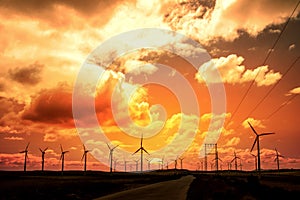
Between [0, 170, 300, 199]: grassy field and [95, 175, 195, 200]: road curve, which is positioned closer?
[0, 170, 300, 199]: grassy field

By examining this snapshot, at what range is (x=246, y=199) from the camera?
44125 millimetres

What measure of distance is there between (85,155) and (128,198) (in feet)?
468

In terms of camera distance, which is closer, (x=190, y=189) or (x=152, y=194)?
(x=152, y=194)

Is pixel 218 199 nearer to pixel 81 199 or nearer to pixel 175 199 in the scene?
pixel 175 199

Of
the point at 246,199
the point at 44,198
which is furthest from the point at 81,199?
the point at 246,199

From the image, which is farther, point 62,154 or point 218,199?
point 62,154

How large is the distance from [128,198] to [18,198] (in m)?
16.6

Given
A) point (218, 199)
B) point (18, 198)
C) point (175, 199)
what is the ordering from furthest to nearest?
point (18, 198) → point (175, 199) → point (218, 199)

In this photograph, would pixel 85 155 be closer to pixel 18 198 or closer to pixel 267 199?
pixel 18 198

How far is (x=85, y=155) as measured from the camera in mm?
194250

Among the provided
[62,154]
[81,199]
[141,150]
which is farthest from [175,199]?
[62,154]

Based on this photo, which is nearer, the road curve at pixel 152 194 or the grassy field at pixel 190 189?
the grassy field at pixel 190 189

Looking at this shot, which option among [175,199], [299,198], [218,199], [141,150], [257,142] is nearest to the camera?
[299,198]

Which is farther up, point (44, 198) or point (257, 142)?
point (257, 142)
